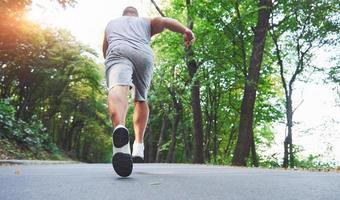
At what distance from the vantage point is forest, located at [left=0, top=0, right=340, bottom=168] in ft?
46.4

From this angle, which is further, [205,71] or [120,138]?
[205,71]

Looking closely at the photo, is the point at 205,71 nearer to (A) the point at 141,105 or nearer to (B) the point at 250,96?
(B) the point at 250,96

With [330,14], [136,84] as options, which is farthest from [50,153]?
[136,84]

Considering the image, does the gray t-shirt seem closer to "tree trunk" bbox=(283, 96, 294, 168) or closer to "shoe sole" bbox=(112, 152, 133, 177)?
"shoe sole" bbox=(112, 152, 133, 177)

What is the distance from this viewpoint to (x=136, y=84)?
186 inches

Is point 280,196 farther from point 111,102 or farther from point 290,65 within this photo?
point 290,65

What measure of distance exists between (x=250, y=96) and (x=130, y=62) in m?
8.31

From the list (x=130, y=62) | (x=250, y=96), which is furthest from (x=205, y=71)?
(x=130, y=62)

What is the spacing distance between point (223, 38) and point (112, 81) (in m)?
12.2

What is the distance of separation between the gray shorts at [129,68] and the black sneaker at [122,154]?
0.74 metres

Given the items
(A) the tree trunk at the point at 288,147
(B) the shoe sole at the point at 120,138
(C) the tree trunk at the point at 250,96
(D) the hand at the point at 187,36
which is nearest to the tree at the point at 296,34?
(A) the tree trunk at the point at 288,147

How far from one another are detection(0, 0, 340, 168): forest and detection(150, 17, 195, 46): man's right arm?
7559mm

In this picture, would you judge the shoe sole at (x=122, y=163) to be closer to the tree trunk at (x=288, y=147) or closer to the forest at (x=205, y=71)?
the forest at (x=205, y=71)

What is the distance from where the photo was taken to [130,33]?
4.65m
